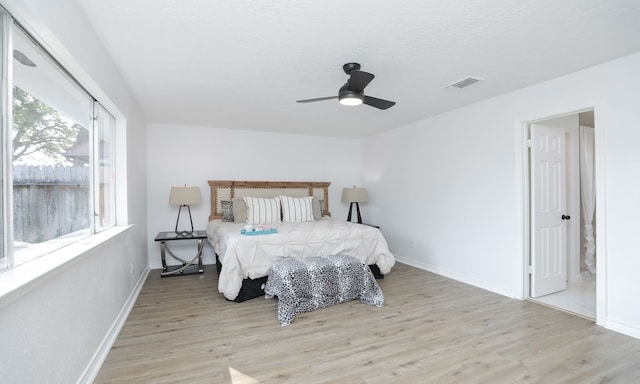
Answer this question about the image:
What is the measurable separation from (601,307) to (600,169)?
4.17 feet

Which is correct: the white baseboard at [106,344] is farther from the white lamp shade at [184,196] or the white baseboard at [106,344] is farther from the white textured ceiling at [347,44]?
the white textured ceiling at [347,44]

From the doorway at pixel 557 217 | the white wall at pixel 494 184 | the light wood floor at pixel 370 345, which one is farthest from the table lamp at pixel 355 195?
the doorway at pixel 557 217

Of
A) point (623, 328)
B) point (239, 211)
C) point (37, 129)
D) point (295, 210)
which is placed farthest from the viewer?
point (295, 210)

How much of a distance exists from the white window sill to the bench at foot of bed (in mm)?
1700

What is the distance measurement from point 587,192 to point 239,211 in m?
5.21

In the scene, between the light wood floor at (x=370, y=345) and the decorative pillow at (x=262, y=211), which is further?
the decorative pillow at (x=262, y=211)

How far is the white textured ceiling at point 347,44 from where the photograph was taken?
1.88 m

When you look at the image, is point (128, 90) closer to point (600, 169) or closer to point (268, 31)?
point (268, 31)

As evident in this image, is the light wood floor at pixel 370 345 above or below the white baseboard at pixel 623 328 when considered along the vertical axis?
below

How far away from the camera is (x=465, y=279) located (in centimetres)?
405

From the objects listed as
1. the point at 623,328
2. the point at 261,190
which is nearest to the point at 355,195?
the point at 261,190

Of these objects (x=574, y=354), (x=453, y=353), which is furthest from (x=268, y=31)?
(x=574, y=354)

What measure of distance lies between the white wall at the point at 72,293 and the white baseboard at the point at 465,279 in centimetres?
401

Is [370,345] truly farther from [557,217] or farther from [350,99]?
[557,217]
